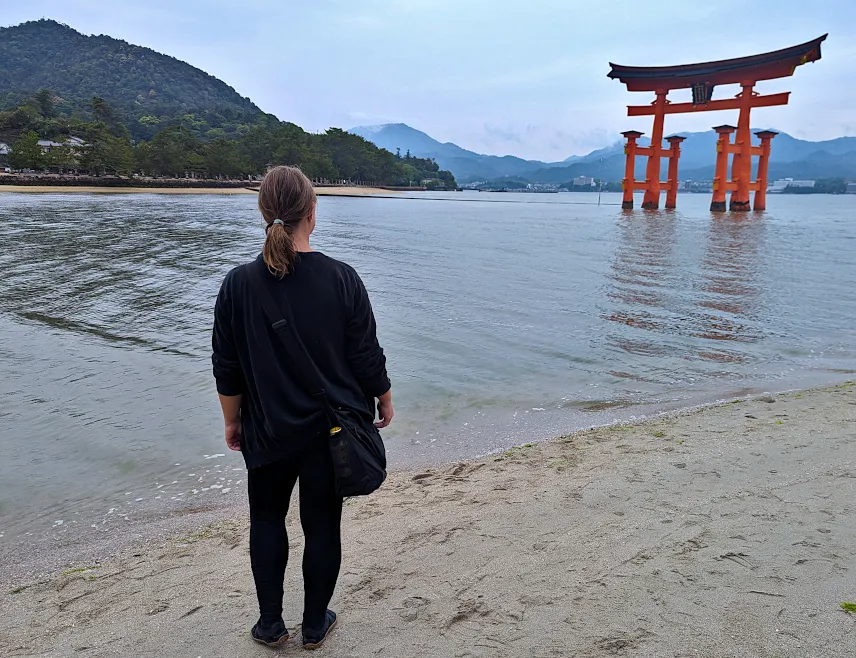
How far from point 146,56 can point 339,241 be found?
189091mm

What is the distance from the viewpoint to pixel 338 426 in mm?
1980

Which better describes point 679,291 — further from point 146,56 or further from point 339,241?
point 146,56

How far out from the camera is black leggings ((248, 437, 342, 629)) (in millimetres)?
2045

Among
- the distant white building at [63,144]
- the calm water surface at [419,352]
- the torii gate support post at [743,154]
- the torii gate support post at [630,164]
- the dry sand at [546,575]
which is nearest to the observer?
the dry sand at [546,575]

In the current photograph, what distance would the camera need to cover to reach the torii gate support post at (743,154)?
44.2 m

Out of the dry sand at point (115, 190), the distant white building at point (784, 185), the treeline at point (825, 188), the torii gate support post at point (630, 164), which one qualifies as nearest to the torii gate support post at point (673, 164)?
the torii gate support post at point (630, 164)

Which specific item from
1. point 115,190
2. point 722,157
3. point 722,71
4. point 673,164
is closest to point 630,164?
point 673,164

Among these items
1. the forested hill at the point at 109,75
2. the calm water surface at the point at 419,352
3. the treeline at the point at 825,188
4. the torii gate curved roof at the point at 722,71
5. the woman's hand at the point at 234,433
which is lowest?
the calm water surface at the point at 419,352

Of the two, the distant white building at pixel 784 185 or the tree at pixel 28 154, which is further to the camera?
the distant white building at pixel 784 185

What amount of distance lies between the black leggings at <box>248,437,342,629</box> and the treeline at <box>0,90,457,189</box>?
50.2m

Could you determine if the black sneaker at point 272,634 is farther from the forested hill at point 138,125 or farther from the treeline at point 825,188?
the treeline at point 825,188

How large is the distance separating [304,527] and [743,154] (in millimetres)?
52437

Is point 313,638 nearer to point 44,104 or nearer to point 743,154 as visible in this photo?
point 743,154

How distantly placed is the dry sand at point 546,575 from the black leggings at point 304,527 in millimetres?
199
